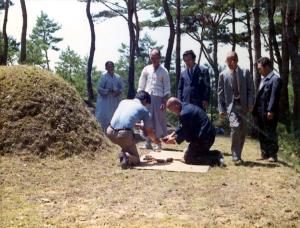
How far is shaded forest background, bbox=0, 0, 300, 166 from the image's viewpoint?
11352 millimetres

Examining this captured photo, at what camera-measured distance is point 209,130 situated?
6.58 m

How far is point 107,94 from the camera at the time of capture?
9273 millimetres

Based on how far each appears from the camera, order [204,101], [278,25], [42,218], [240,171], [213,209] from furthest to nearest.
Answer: [278,25] → [204,101] → [240,171] → [213,209] → [42,218]

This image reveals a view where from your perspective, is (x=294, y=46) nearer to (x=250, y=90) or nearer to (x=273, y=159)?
(x=250, y=90)

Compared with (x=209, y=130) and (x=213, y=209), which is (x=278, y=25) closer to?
(x=209, y=130)

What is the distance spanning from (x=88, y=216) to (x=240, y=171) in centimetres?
276

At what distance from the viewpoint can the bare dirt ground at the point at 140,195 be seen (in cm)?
413

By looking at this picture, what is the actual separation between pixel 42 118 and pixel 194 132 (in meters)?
2.45

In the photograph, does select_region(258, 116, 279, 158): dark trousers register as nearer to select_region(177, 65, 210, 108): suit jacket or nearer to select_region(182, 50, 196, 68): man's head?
select_region(177, 65, 210, 108): suit jacket

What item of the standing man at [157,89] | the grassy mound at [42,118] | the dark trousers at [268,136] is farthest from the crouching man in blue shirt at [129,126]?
the dark trousers at [268,136]

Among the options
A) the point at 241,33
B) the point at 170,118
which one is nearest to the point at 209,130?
the point at 170,118

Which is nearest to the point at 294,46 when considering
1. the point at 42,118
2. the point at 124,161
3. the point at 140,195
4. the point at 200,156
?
the point at 200,156

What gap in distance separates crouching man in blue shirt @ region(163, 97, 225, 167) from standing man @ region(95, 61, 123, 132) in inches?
110

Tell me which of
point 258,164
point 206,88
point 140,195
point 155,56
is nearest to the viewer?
Result: point 140,195
